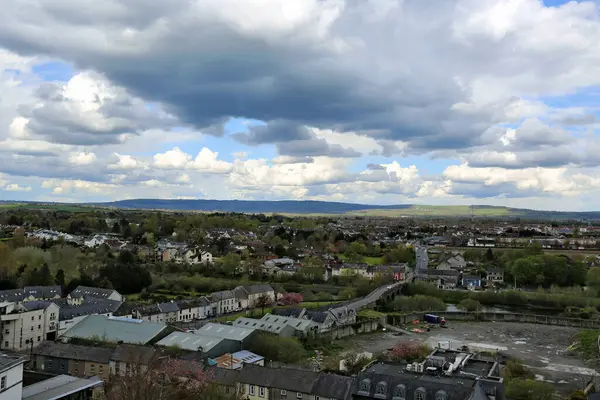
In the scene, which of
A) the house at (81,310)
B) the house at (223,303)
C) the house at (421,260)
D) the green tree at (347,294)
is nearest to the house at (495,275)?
the house at (421,260)

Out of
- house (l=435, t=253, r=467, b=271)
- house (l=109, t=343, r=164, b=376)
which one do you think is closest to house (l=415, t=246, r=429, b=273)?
house (l=435, t=253, r=467, b=271)

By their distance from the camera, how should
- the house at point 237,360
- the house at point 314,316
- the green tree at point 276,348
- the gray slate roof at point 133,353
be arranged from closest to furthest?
the gray slate roof at point 133,353
the house at point 237,360
the green tree at point 276,348
the house at point 314,316

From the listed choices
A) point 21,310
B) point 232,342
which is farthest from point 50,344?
point 232,342

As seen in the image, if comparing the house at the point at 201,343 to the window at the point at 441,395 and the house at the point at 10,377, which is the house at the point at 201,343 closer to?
the house at the point at 10,377

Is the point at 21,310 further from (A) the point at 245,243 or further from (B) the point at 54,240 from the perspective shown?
(A) the point at 245,243

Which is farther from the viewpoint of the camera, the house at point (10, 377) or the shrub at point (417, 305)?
the shrub at point (417, 305)

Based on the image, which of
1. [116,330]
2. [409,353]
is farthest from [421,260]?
[116,330]
